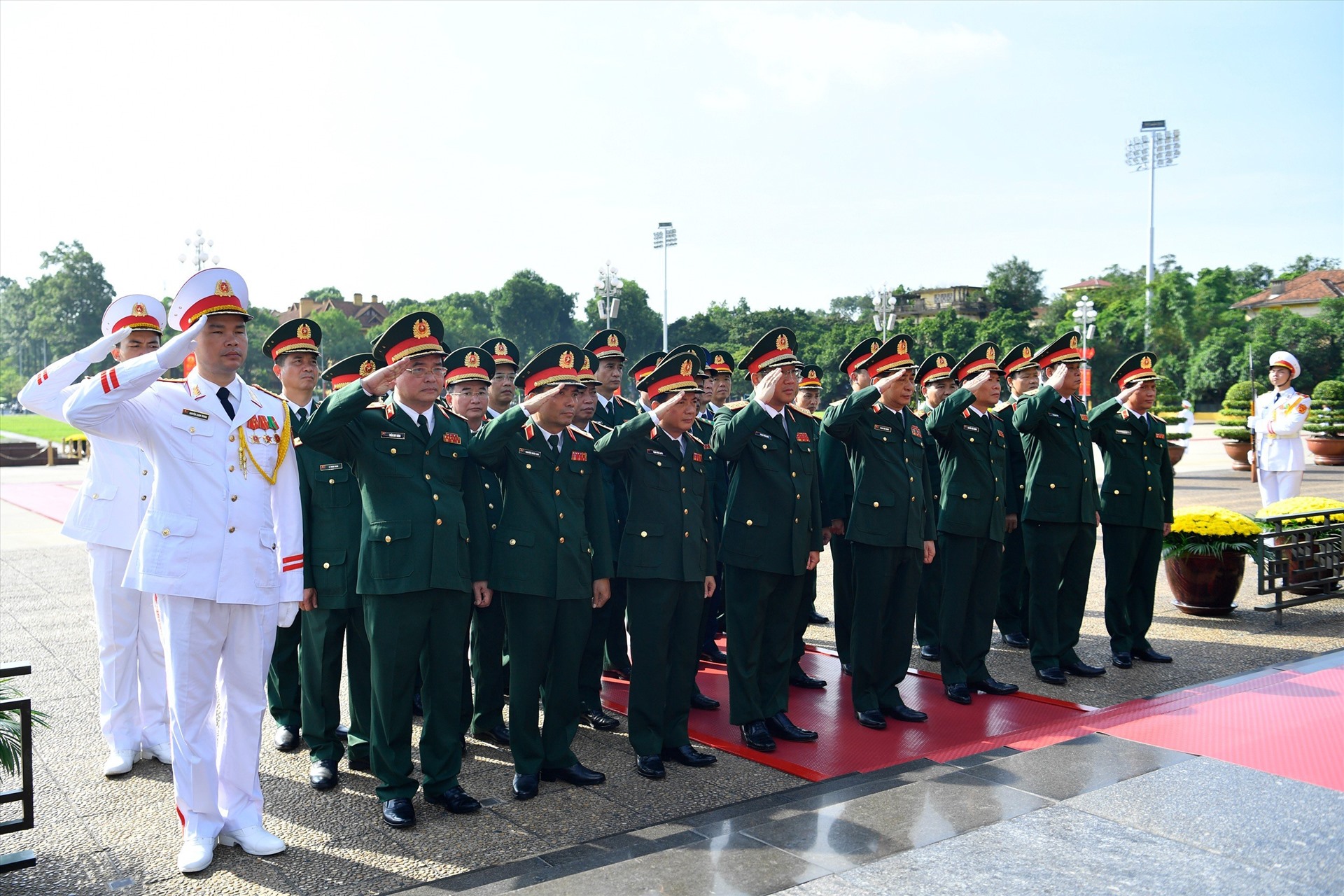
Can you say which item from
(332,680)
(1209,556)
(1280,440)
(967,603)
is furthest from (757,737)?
(1280,440)

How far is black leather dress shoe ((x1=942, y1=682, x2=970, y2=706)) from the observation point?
6168 millimetres

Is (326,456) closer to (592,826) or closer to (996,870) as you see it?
(592,826)

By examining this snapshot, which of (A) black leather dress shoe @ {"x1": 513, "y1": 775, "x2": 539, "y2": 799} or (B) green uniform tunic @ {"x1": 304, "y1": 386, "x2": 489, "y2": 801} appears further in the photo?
(A) black leather dress shoe @ {"x1": 513, "y1": 775, "x2": 539, "y2": 799}

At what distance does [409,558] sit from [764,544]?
195cm

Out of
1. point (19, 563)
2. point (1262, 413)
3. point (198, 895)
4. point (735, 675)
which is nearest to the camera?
point (198, 895)

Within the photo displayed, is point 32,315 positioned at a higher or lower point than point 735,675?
higher

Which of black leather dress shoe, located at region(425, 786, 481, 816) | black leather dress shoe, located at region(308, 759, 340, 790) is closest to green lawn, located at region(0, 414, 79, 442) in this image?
black leather dress shoe, located at region(308, 759, 340, 790)

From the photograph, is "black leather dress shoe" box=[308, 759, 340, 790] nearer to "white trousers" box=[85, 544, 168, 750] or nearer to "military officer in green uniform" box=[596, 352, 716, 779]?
"white trousers" box=[85, 544, 168, 750]

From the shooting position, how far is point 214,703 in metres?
3.95

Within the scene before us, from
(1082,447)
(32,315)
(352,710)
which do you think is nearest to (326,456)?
(352,710)

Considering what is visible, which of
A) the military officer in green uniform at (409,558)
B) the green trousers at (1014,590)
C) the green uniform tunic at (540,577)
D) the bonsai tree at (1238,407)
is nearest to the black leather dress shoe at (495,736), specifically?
the green uniform tunic at (540,577)

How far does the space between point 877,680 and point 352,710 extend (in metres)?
2.93

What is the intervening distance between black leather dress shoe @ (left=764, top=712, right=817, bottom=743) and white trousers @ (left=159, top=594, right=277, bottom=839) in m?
2.60

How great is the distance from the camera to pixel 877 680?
5.88m
